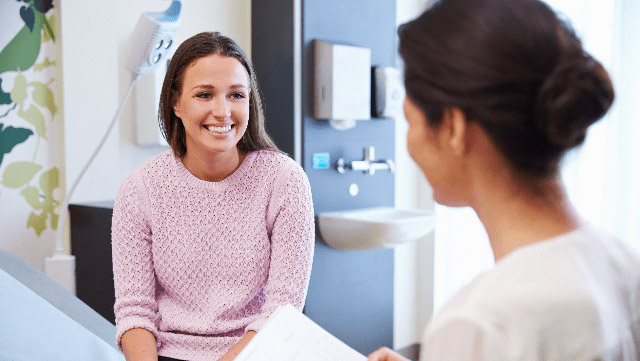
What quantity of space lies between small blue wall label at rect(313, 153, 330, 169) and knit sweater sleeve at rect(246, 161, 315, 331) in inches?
39.4

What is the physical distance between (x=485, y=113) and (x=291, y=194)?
2.47 feet

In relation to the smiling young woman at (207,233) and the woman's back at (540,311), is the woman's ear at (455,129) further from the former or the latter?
the smiling young woman at (207,233)

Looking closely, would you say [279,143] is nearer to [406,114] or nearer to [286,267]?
[286,267]

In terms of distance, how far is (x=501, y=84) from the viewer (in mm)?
538

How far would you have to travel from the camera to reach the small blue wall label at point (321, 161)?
230cm

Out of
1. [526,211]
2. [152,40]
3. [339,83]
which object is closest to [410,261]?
[339,83]

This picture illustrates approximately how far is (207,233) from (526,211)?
816 millimetres

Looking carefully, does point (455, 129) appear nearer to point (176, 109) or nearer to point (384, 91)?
point (176, 109)

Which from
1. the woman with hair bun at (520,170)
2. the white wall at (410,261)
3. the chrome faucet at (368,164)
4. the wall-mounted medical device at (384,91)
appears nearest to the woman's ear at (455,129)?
the woman with hair bun at (520,170)

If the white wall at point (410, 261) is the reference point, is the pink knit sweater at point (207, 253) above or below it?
above

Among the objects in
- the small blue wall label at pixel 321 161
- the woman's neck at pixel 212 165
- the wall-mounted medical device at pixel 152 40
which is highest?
the wall-mounted medical device at pixel 152 40

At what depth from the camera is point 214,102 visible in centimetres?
124

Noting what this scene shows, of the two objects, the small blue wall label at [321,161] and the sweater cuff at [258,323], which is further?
the small blue wall label at [321,161]

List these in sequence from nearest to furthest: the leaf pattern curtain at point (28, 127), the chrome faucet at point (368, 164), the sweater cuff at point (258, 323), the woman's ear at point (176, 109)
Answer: the sweater cuff at point (258, 323)
the woman's ear at point (176, 109)
the leaf pattern curtain at point (28, 127)
the chrome faucet at point (368, 164)
